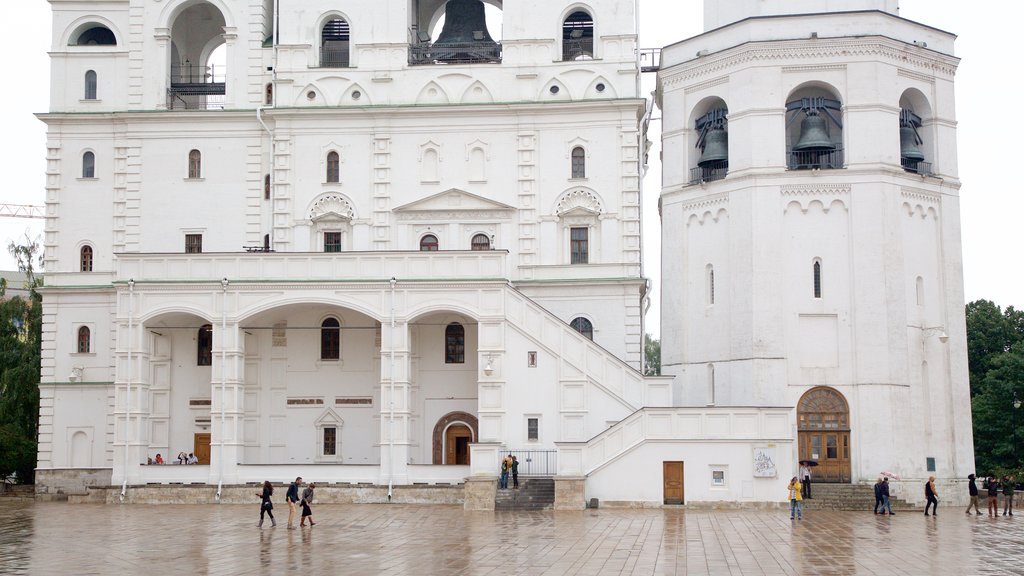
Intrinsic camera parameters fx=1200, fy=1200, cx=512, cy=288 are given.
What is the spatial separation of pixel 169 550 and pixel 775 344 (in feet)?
79.1

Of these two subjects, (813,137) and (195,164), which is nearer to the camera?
(813,137)

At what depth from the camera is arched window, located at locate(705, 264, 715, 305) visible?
4669 cm

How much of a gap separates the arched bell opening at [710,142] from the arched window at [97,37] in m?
25.5

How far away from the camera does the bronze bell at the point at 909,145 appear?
46125 millimetres

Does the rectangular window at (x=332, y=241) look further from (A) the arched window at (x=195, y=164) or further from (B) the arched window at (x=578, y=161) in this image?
(B) the arched window at (x=578, y=161)

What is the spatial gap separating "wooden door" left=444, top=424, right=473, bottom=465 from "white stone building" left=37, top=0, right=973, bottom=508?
0.11 metres

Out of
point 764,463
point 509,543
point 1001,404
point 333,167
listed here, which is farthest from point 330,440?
point 1001,404

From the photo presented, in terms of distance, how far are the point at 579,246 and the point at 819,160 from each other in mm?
9884

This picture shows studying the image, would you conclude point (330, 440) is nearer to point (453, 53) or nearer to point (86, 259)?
point (86, 259)

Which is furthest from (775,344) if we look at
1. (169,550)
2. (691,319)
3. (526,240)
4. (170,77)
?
(170,77)

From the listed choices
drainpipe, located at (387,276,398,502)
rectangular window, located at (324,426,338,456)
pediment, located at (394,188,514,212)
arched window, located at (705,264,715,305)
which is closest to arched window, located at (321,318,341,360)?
rectangular window, located at (324,426,338,456)

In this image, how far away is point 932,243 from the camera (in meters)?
46.2

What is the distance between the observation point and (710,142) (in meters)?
47.3

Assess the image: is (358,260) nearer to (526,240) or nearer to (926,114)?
(526,240)
